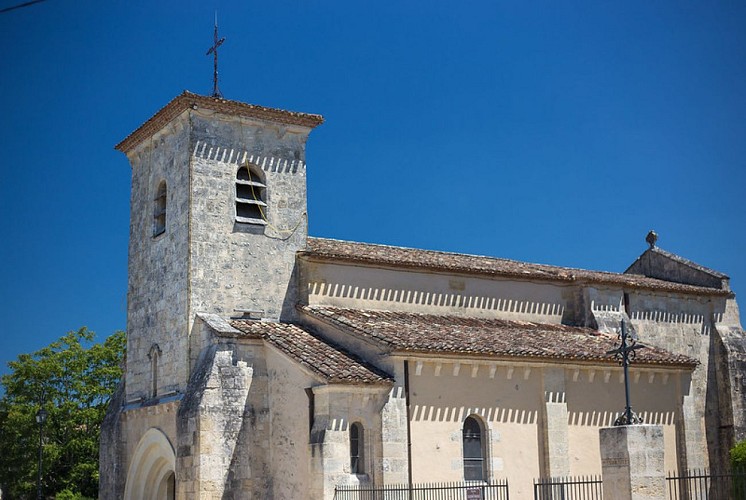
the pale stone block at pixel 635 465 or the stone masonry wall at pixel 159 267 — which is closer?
the pale stone block at pixel 635 465

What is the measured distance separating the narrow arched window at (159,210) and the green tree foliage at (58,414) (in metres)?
17.5

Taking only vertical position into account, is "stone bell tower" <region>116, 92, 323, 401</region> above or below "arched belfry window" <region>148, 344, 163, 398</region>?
above

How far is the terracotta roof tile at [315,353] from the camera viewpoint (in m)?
22.8

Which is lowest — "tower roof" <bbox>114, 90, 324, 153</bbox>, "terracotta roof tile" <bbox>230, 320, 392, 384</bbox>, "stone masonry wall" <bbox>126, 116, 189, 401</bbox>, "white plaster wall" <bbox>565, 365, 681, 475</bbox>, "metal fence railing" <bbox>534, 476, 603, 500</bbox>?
"metal fence railing" <bbox>534, 476, 603, 500</bbox>

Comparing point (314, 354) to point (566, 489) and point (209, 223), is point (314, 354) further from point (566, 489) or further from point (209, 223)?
point (566, 489)

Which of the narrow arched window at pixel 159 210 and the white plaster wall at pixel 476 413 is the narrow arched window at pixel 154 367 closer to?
the narrow arched window at pixel 159 210

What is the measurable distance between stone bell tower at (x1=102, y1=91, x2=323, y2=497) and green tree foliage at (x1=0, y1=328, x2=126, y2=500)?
16.5m

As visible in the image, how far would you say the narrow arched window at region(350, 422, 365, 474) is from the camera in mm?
23125

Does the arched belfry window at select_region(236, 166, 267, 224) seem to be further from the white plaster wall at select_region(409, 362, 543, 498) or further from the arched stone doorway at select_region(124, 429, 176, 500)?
the white plaster wall at select_region(409, 362, 543, 498)

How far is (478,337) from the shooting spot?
2619 centimetres

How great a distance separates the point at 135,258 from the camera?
29375mm

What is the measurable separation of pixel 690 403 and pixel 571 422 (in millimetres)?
4931

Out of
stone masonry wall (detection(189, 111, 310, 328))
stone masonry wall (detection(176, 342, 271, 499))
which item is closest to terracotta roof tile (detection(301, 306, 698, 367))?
stone masonry wall (detection(189, 111, 310, 328))

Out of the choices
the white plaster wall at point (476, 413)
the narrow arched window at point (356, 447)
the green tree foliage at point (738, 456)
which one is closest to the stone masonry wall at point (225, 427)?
the narrow arched window at point (356, 447)
